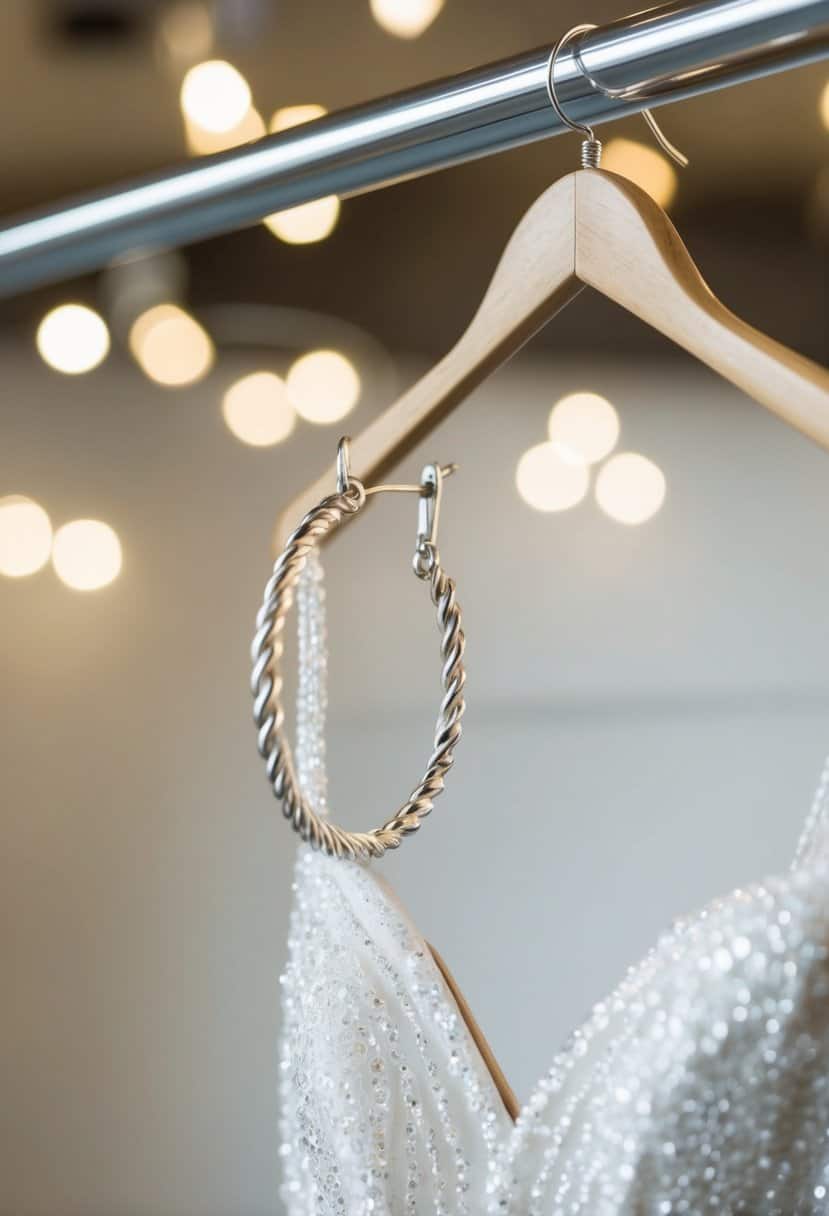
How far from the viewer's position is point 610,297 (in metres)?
0.51

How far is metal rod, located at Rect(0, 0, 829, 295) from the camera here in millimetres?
422

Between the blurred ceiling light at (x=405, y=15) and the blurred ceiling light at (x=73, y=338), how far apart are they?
506 mm

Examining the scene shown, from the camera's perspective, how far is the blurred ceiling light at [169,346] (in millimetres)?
1390

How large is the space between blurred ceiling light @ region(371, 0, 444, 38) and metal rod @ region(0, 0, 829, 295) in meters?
0.96

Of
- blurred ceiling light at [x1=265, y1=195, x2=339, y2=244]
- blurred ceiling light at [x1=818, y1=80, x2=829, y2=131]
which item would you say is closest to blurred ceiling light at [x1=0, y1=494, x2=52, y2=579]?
blurred ceiling light at [x1=265, y1=195, x2=339, y2=244]

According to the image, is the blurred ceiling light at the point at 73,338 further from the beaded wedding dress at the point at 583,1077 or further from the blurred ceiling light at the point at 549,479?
the beaded wedding dress at the point at 583,1077

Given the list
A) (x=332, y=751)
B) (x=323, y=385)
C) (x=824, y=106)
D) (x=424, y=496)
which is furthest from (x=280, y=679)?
(x=824, y=106)

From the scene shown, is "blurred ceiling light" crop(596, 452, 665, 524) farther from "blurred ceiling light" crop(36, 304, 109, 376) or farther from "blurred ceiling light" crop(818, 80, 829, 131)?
"blurred ceiling light" crop(36, 304, 109, 376)

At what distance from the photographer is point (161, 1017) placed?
1322mm

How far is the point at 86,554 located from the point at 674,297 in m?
1.01

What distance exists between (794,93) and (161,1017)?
4.45 ft

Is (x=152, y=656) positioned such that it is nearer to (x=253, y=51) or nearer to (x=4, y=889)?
(x=4, y=889)

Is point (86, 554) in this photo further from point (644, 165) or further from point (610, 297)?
point (610, 297)

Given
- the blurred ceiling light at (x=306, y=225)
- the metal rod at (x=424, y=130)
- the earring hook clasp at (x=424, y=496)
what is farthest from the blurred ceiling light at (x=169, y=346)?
the earring hook clasp at (x=424, y=496)
